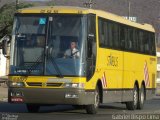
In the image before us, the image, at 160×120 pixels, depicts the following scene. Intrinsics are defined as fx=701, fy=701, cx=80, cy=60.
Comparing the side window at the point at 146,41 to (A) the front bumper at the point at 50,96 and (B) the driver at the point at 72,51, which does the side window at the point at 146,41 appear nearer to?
(A) the front bumper at the point at 50,96

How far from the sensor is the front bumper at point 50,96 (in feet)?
74.3

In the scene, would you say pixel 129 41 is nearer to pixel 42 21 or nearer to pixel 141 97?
pixel 141 97

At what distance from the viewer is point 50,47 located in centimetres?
2297

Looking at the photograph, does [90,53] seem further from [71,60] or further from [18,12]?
[18,12]

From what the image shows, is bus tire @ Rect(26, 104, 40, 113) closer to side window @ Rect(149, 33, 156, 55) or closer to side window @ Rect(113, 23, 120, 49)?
side window @ Rect(113, 23, 120, 49)

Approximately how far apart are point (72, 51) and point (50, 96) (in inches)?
64.0

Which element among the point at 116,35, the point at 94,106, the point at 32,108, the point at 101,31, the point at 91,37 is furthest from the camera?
the point at 116,35

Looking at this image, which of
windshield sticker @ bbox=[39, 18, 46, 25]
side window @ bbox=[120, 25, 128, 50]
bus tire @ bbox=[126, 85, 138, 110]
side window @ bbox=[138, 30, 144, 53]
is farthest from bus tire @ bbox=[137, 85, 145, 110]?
windshield sticker @ bbox=[39, 18, 46, 25]

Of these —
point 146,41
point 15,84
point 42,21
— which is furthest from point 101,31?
point 146,41

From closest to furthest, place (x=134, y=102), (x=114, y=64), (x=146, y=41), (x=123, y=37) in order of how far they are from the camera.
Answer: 1. (x=114, y=64)
2. (x=123, y=37)
3. (x=134, y=102)
4. (x=146, y=41)

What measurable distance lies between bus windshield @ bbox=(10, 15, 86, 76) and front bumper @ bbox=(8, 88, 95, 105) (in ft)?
1.81

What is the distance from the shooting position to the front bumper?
74.3 ft

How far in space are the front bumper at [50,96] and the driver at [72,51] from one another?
3.63 feet

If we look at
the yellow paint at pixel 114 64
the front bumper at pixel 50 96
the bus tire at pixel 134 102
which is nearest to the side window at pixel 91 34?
the yellow paint at pixel 114 64
